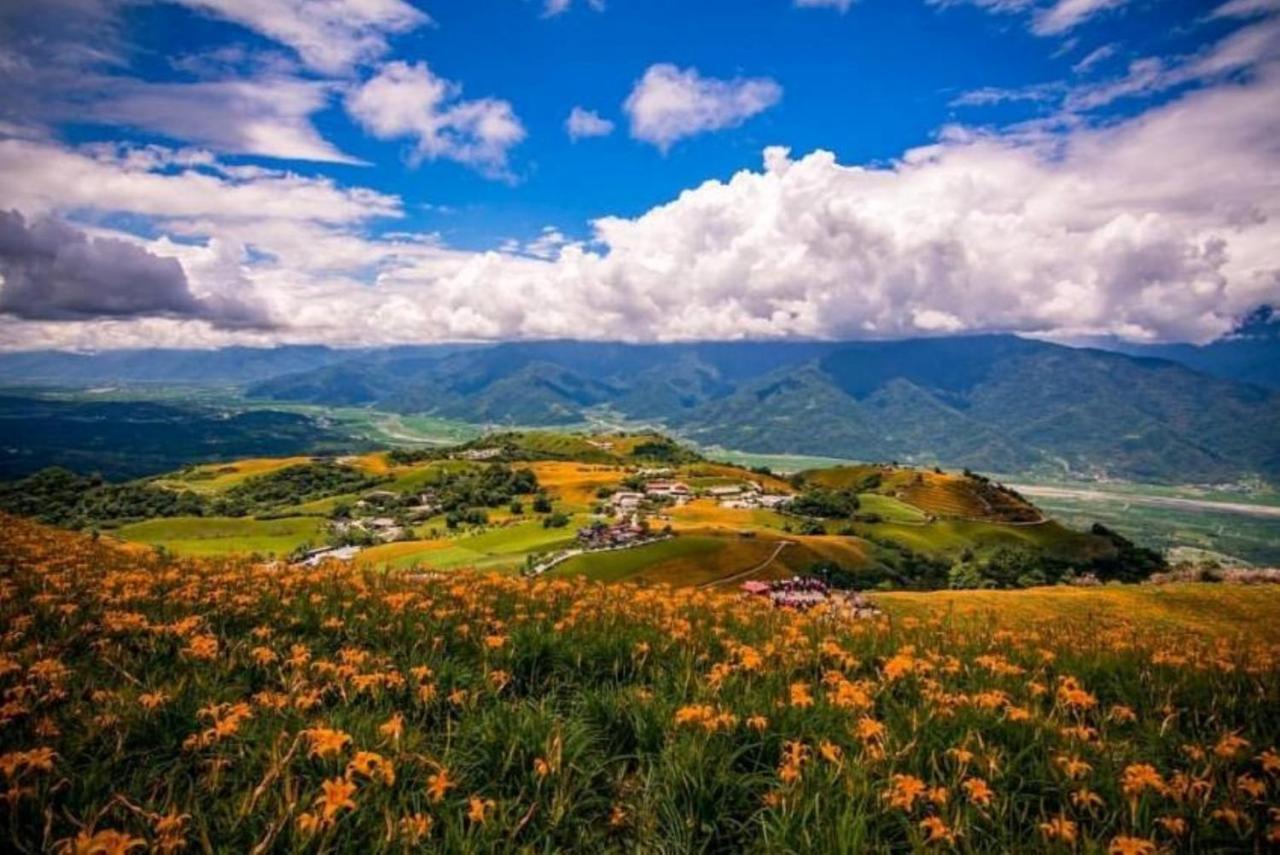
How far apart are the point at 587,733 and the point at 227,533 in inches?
6505

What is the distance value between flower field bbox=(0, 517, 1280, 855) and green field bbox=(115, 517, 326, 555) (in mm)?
133706

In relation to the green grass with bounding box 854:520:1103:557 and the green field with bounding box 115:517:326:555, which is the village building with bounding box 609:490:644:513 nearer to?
the green grass with bounding box 854:520:1103:557

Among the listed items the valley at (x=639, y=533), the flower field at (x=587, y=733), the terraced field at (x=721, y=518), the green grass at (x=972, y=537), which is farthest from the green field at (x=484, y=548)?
the flower field at (x=587, y=733)

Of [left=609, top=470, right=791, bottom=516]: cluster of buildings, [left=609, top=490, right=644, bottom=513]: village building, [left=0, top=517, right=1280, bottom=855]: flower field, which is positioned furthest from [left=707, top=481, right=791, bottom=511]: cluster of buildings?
[left=0, top=517, right=1280, bottom=855]: flower field

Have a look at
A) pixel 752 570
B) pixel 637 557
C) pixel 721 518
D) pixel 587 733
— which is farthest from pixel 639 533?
pixel 587 733

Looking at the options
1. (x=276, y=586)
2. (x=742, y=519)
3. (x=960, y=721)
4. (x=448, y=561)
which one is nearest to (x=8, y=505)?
(x=448, y=561)

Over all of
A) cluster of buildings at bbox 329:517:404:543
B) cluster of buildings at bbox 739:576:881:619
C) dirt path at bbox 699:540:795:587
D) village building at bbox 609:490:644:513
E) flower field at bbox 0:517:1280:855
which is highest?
flower field at bbox 0:517:1280:855

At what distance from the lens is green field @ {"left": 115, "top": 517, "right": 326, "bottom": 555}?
13050cm

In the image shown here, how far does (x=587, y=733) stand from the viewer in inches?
263

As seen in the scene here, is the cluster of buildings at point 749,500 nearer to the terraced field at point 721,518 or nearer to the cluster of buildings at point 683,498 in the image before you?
the cluster of buildings at point 683,498

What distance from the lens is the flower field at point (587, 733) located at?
4.92 meters

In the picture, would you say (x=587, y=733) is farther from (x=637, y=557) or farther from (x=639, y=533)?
(x=639, y=533)

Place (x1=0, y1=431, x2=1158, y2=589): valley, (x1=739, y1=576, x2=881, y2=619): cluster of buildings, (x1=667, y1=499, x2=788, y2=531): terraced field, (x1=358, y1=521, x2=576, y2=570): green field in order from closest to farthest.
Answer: (x1=739, y1=576, x2=881, y2=619): cluster of buildings, (x1=0, y1=431, x2=1158, y2=589): valley, (x1=358, y1=521, x2=576, y2=570): green field, (x1=667, y1=499, x2=788, y2=531): terraced field

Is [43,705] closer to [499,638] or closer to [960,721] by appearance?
[499,638]
